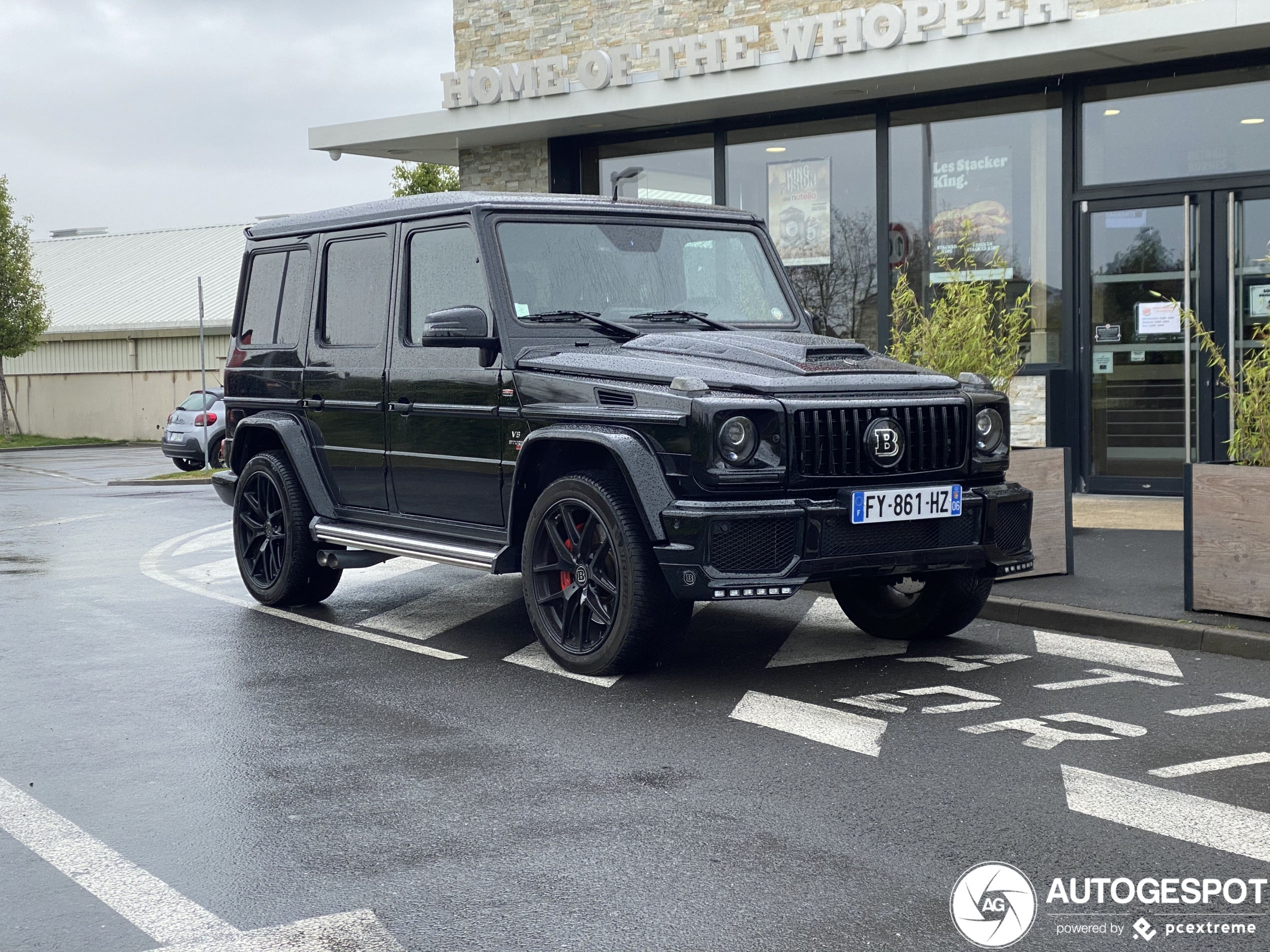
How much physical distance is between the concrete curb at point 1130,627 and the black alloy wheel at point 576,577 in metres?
2.65

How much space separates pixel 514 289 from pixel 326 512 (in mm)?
2004

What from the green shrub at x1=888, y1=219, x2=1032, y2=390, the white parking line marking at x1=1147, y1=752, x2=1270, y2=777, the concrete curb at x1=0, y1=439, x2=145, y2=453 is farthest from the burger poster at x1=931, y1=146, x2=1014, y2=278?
the concrete curb at x1=0, y1=439, x2=145, y2=453

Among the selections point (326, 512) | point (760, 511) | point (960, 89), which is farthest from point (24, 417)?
point (760, 511)

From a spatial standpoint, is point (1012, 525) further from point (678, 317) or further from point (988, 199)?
point (988, 199)

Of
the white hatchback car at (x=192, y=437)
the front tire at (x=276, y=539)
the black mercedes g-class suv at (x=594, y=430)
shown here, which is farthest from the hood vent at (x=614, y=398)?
the white hatchback car at (x=192, y=437)

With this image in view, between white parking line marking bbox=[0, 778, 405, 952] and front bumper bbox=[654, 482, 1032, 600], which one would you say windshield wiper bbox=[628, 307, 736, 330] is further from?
white parking line marking bbox=[0, 778, 405, 952]

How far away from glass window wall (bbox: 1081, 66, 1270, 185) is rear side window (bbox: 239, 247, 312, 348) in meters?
8.05

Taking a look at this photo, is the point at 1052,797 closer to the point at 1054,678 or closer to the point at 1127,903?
the point at 1127,903

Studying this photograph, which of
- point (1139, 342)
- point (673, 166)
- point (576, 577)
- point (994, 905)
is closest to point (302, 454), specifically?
point (576, 577)

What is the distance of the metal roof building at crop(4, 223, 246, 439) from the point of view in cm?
4088

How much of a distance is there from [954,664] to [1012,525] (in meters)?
0.70

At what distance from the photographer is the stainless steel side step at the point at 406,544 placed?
7.17m

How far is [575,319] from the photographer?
7.24 m

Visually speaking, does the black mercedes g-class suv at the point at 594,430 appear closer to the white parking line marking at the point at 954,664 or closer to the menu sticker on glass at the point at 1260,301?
the white parking line marking at the point at 954,664
